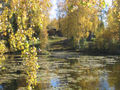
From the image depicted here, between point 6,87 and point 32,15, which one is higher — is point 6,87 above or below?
below

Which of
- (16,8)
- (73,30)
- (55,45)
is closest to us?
(16,8)

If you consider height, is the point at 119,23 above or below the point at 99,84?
above

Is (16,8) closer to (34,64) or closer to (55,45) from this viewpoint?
(34,64)

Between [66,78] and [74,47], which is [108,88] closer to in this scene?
[66,78]

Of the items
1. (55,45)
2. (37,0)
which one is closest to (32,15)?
(37,0)

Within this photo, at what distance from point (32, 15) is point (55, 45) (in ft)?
160

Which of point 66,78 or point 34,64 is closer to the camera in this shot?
point 34,64

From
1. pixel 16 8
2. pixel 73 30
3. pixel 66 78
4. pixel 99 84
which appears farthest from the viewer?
pixel 73 30

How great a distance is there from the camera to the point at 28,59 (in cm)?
462

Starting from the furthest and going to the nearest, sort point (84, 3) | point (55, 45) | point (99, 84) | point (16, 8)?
1. point (55, 45)
2. point (99, 84)
3. point (16, 8)
4. point (84, 3)

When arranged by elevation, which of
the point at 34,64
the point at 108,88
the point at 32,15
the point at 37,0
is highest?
the point at 37,0

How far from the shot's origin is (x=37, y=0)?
189 inches

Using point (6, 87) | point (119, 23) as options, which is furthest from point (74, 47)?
point (6, 87)

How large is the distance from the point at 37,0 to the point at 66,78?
11351 mm
